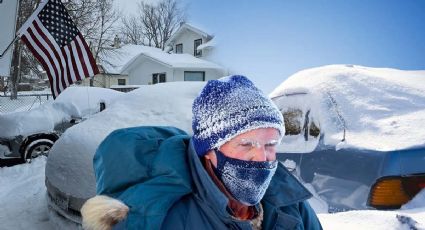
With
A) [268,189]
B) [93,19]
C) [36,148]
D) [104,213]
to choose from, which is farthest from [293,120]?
[93,19]

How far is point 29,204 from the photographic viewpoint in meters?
5.52

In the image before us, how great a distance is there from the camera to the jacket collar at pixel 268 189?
4.52ft

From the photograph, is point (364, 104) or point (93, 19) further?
point (93, 19)

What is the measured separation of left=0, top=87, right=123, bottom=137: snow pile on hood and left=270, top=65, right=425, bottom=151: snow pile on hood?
18.0 ft

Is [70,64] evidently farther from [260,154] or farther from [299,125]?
[260,154]

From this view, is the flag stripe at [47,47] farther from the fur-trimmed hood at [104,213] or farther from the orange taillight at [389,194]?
the fur-trimmed hood at [104,213]

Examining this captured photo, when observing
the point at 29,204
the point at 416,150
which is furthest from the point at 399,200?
the point at 29,204

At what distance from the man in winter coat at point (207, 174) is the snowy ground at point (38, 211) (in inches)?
46.0

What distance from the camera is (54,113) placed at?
28.0 feet

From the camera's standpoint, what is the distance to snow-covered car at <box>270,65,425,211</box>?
290cm

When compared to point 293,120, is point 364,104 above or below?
above

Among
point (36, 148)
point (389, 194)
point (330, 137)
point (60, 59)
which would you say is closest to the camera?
point (389, 194)

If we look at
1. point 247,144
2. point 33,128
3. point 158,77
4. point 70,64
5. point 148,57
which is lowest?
point 33,128

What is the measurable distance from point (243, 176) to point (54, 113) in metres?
7.92
